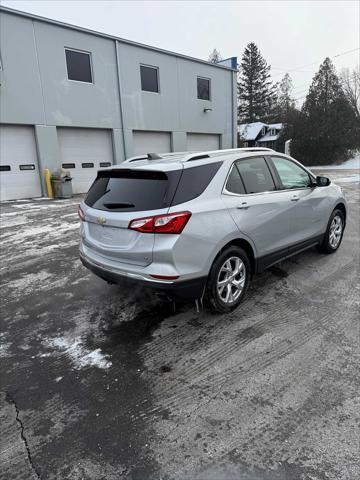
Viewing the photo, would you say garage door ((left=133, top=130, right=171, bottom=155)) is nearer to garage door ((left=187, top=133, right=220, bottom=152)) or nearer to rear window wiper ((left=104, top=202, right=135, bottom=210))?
garage door ((left=187, top=133, right=220, bottom=152))

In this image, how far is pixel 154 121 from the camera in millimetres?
17312

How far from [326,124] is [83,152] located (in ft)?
83.9

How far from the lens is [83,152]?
50.1ft

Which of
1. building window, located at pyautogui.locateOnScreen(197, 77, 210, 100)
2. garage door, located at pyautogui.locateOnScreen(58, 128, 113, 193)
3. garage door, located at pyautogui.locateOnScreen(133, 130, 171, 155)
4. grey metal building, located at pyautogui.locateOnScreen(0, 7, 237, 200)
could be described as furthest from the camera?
building window, located at pyautogui.locateOnScreen(197, 77, 210, 100)

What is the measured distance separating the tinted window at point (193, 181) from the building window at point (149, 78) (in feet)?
49.1

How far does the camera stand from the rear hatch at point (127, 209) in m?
3.09

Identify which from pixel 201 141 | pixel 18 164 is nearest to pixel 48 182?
pixel 18 164

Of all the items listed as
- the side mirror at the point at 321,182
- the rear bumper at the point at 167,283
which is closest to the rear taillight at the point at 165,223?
the rear bumper at the point at 167,283

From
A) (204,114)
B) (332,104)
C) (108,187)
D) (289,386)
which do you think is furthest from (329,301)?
(332,104)

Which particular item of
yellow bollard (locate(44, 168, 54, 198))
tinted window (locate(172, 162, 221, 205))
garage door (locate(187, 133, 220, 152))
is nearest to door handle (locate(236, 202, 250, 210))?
tinted window (locate(172, 162, 221, 205))

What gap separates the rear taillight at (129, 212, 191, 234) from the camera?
3004 millimetres

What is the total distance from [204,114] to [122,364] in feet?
61.8

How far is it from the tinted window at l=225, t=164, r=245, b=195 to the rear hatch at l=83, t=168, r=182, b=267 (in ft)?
2.05

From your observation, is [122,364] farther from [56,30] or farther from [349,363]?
[56,30]
